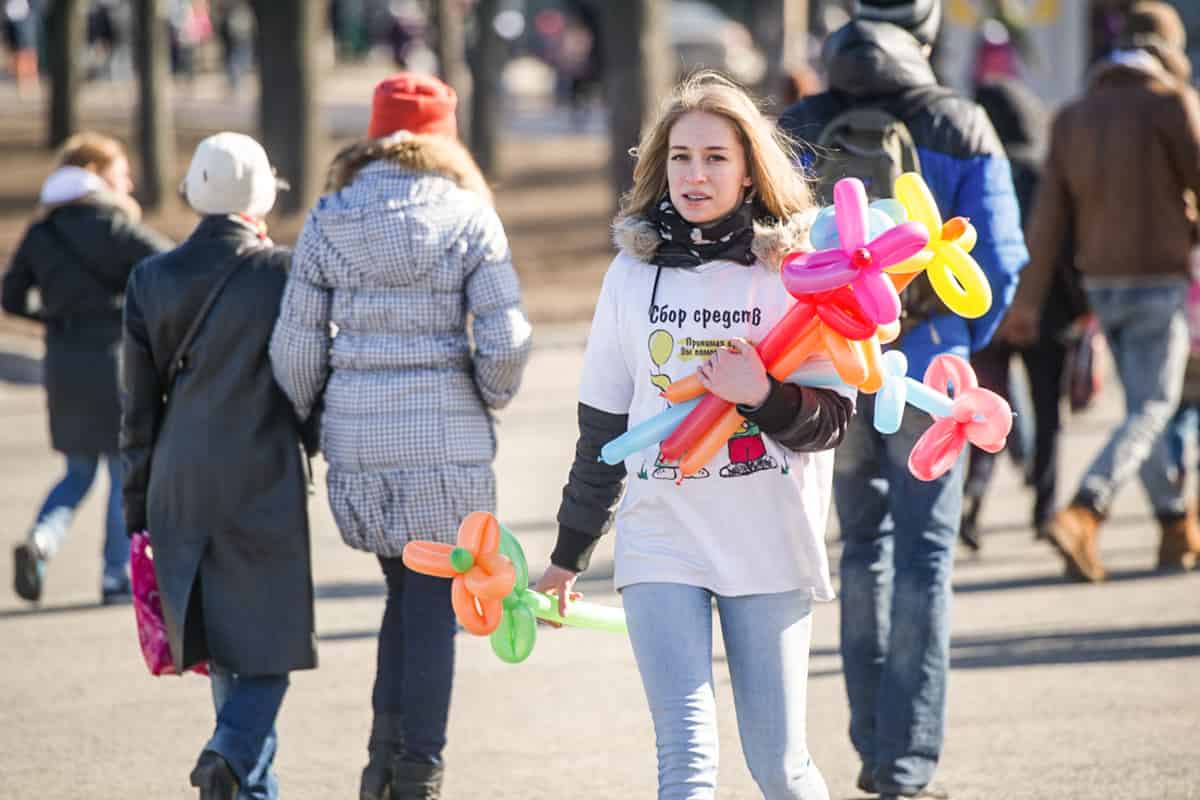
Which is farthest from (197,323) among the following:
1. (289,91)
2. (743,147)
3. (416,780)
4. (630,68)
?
(289,91)

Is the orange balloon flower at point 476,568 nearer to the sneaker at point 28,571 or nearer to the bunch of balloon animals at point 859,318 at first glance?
the bunch of balloon animals at point 859,318

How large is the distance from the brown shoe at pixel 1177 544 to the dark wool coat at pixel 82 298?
4.17m

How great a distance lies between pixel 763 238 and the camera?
4148 millimetres

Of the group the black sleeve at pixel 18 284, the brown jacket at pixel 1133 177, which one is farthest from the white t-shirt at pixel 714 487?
the black sleeve at pixel 18 284

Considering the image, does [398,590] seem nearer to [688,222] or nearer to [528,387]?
[688,222]

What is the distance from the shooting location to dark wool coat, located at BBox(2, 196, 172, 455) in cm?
804

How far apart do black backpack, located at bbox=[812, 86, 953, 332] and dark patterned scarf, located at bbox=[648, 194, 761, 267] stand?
Result: 101cm

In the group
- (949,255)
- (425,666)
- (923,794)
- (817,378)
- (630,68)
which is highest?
(630,68)

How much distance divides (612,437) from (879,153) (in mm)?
1376

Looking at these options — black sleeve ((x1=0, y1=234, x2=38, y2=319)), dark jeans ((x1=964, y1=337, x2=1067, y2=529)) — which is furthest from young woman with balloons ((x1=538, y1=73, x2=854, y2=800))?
black sleeve ((x1=0, y1=234, x2=38, y2=319))

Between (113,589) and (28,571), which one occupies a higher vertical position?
(28,571)

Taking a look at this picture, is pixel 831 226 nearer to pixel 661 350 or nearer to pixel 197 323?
pixel 661 350

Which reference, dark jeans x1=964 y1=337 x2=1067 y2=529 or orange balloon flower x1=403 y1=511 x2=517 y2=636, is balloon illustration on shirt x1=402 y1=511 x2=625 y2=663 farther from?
dark jeans x1=964 y1=337 x2=1067 y2=529

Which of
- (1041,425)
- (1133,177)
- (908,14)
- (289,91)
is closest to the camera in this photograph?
(908,14)
